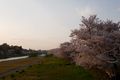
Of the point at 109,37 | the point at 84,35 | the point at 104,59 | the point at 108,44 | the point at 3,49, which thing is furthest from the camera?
the point at 3,49

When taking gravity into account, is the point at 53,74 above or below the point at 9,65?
above

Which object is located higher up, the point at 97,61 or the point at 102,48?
the point at 102,48

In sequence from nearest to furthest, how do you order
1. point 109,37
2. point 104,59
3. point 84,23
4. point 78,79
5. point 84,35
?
point 104,59 < point 109,37 < point 78,79 < point 84,35 < point 84,23

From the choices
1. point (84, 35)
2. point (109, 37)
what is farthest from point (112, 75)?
point (84, 35)

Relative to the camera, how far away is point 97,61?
9125 mm

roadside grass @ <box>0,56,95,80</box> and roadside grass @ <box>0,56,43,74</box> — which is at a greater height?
roadside grass @ <box>0,56,95,80</box>

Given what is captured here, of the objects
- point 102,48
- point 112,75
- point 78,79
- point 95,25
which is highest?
point 95,25

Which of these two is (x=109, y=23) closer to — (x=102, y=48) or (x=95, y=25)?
(x=95, y=25)

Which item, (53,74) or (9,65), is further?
(9,65)

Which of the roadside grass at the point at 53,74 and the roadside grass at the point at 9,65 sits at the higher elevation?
the roadside grass at the point at 53,74

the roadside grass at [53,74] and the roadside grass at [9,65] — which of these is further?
the roadside grass at [9,65]

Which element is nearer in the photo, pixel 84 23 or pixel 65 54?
pixel 84 23

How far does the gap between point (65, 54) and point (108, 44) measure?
1071 inches

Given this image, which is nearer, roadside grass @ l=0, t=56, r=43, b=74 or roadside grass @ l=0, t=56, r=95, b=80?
roadside grass @ l=0, t=56, r=95, b=80
